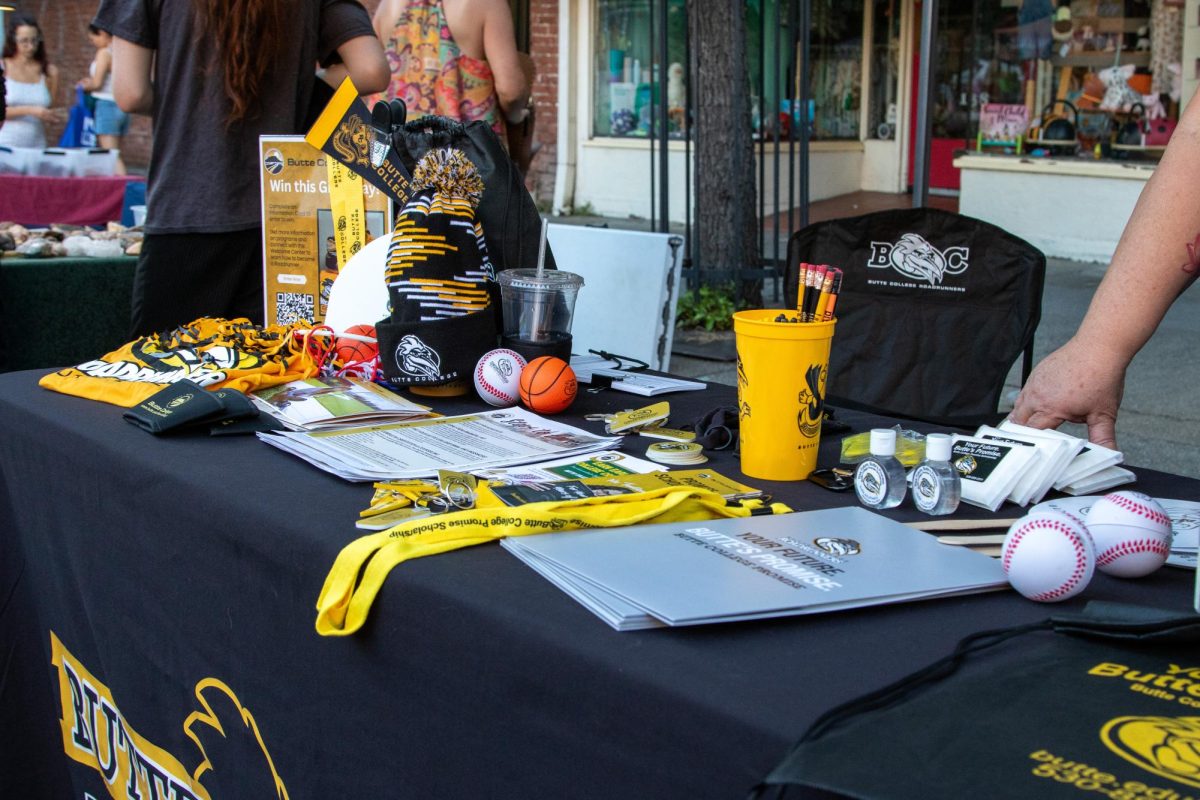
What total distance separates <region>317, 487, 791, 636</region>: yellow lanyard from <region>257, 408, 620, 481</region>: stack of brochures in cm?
23

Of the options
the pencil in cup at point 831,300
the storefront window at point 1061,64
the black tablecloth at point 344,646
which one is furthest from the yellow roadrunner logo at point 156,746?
the storefront window at point 1061,64

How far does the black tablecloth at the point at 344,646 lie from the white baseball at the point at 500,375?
0.11 meters

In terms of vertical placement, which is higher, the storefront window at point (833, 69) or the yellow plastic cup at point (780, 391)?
the storefront window at point (833, 69)

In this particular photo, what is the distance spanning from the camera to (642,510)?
49.9 inches

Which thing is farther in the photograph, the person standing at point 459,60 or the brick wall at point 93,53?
the brick wall at point 93,53

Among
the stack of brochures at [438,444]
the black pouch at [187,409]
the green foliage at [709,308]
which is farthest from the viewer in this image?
the green foliage at [709,308]

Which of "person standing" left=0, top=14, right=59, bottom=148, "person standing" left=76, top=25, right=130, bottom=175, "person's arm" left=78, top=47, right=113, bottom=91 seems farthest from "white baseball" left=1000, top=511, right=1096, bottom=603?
"person's arm" left=78, top=47, right=113, bottom=91

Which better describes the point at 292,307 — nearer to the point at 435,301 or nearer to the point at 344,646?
the point at 435,301

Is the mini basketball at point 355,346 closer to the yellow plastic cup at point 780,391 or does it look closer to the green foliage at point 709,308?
the yellow plastic cup at point 780,391

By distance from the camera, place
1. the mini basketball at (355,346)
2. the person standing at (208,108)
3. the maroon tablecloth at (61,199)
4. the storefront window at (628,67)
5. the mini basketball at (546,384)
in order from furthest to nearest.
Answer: the storefront window at (628,67) < the maroon tablecloth at (61,199) < the person standing at (208,108) < the mini basketball at (355,346) < the mini basketball at (546,384)

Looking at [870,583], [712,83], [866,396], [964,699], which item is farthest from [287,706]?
[712,83]

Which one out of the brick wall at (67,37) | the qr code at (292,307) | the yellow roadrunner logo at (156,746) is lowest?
the yellow roadrunner logo at (156,746)

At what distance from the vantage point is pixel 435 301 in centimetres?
192

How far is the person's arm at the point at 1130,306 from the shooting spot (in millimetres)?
1580
